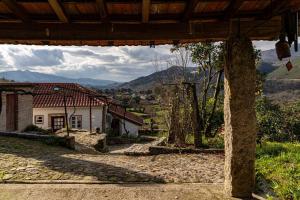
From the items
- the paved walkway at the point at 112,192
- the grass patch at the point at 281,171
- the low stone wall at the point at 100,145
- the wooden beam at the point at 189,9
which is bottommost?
the low stone wall at the point at 100,145

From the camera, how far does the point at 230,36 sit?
663 centimetres

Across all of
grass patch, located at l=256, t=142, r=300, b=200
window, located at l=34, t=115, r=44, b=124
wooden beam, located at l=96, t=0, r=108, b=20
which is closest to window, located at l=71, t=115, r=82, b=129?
window, located at l=34, t=115, r=44, b=124

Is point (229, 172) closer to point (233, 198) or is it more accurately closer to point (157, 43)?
point (233, 198)

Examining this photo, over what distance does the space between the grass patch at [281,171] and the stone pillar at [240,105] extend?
640 millimetres

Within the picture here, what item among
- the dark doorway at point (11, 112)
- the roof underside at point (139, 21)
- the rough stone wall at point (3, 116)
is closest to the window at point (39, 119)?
the dark doorway at point (11, 112)

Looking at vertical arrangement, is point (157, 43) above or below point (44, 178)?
above

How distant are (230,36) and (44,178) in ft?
16.5

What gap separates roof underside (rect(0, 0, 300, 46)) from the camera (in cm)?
565

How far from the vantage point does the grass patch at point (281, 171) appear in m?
6.29

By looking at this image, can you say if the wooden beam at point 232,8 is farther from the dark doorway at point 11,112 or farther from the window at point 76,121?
the window at point 76,121

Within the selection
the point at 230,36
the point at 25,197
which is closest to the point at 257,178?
the point at 230,36

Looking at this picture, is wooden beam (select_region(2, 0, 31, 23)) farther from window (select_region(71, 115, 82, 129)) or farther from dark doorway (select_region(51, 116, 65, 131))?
dark doorway (select_region(51, 116, 65, 131))

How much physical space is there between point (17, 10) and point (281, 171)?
550cm

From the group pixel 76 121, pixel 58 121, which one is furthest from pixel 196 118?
pixel 58 121
